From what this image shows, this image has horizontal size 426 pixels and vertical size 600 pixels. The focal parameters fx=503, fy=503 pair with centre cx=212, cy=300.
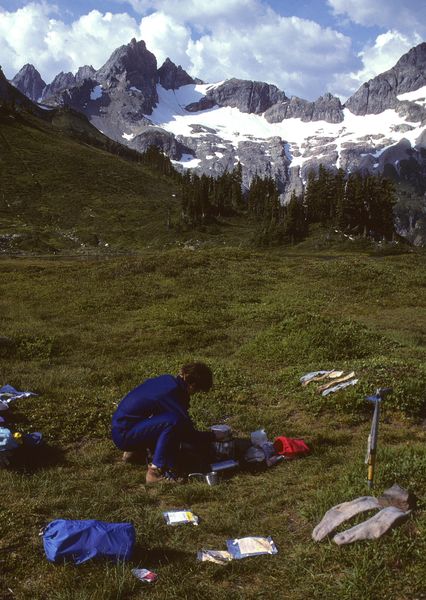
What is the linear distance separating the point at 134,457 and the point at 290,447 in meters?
2.93

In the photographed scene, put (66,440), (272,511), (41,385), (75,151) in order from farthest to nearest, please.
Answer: (75,151) < (41,385) < (66,440) < (272,511)

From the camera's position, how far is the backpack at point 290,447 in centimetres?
941

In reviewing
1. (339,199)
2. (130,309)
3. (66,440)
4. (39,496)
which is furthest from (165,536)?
(339,199)

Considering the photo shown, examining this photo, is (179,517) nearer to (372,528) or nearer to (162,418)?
(162,418)

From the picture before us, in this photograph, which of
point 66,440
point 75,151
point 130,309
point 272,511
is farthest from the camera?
point 75,151

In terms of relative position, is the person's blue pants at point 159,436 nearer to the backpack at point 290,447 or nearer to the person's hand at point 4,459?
the backpack at point 290,447

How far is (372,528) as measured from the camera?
19.7 ft

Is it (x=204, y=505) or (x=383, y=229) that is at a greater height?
(x=383, y=229)

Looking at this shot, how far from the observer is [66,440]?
1046cm

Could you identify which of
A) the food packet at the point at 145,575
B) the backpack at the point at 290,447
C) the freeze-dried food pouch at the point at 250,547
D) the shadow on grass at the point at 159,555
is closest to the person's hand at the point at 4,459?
the shadow on grass at the point at 159,555

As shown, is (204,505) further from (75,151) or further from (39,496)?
(75,151)

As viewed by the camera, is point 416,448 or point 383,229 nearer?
point 416,448

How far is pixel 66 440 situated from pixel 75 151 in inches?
6720

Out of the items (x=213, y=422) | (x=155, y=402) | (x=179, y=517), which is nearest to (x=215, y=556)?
(x=179, y=517)
